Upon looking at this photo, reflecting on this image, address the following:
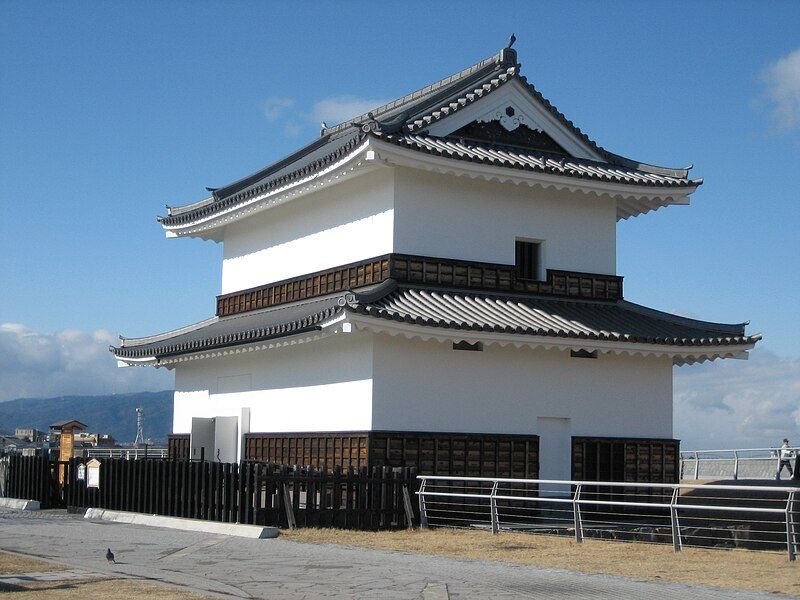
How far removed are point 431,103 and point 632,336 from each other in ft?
23.8

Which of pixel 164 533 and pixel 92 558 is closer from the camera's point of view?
pixel 92 558

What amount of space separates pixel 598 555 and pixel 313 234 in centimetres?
1326

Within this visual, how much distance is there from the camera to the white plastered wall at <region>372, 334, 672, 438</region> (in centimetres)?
2317

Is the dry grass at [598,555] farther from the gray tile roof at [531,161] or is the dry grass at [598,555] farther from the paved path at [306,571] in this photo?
the gray tile roof at [531,161]

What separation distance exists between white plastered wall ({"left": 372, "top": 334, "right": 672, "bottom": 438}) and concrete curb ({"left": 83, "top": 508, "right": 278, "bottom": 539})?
4308mm

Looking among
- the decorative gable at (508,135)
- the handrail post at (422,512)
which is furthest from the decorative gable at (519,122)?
the handrail post at (422,512)

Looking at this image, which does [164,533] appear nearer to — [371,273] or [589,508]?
[371,273]

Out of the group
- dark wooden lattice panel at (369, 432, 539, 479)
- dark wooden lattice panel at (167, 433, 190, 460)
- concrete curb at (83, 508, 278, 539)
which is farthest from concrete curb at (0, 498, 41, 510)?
dark wooden lattice panel at (369, 432, 539, 479)

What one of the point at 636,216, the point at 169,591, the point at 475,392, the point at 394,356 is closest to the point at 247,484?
the point at 394,356

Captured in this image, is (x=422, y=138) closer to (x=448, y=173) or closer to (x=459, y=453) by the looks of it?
(x=448, y=173)

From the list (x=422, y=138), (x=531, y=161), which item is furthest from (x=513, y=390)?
(x=422, y=138)

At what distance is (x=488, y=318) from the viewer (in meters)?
23.4

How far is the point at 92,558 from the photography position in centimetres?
1577

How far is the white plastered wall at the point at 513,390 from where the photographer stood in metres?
23.2
